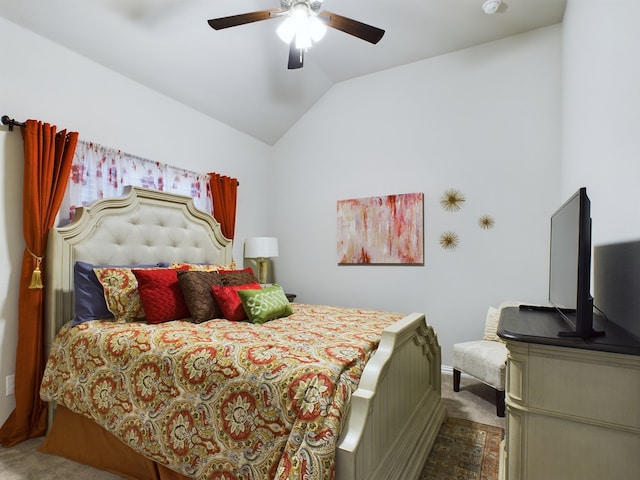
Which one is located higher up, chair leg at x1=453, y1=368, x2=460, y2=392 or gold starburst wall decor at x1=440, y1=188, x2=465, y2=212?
gold starburst wall decor at x1=440, y1=188, x2=465, y2=212

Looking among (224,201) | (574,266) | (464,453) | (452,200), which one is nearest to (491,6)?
(452,200)

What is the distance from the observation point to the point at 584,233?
1274 millimetres

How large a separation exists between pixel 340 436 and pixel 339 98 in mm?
3851

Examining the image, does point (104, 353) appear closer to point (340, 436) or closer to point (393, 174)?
point (340, 436)

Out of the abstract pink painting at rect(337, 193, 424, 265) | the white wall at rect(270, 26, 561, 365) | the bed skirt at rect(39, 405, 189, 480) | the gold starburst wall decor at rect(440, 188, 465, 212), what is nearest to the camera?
the bed skirt at rect(39, 405, 189, 480)

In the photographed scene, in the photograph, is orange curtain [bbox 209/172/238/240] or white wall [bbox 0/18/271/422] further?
orange curtain [bbox 209/172/238/240]

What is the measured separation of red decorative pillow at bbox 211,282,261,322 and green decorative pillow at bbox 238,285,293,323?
0.05 meters

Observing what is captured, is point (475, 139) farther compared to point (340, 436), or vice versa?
point (475, 139)

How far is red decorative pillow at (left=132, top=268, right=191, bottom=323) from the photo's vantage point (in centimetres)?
235

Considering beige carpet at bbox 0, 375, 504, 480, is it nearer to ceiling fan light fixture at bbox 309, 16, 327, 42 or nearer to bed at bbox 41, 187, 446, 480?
bed at bbox 41, 187, 446, 480

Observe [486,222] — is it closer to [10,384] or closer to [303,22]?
[303,22]

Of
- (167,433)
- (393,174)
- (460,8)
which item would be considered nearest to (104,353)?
(167,433)

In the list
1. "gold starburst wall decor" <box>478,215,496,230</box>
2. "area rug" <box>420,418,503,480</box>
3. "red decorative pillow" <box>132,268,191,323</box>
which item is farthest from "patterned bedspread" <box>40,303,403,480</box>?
"gold starburst wall decor" <box>478,215,496,230</box>

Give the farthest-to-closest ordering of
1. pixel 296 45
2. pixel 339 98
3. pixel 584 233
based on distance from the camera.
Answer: pixel 339 98 < pixel 296 45 < pixel 584 233
